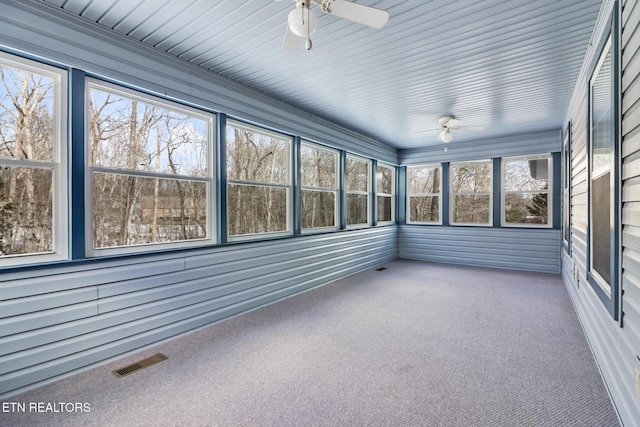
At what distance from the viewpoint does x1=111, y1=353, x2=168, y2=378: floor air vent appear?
7.63ft

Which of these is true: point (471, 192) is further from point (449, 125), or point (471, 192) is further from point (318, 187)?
point (318, 187)

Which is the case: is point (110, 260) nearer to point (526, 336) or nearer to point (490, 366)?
point (490, 366)

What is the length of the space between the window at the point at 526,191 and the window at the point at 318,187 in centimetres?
361

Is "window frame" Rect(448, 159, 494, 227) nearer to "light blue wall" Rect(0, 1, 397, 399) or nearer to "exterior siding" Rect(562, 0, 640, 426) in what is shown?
"light blue wall" Rect(0, 1, 397, 399)

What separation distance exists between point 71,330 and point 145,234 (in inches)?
36.5

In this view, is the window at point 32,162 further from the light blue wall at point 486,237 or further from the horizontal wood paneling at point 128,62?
the light blue wall at point 486,237

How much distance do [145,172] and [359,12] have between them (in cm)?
227

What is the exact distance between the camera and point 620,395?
179 cm

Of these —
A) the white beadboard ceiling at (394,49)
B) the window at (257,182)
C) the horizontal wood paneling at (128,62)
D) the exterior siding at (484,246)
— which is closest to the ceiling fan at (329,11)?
the white beadboard ceiling at (394,49)

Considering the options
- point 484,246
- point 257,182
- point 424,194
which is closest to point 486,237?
point 484,246

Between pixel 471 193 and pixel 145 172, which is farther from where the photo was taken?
pixel 471 193

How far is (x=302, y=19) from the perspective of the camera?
5.76 ft

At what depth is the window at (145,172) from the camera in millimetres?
2568

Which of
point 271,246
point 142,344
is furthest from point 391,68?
point 142,344
